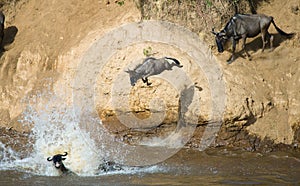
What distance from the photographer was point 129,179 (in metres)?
6.72

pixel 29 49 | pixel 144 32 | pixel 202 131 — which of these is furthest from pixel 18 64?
pixel 202 131

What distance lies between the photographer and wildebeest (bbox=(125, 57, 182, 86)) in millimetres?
8773

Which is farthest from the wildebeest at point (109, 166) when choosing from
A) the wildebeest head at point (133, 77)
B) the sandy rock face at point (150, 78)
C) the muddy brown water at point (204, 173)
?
the wildebeest head at point (133, 77)

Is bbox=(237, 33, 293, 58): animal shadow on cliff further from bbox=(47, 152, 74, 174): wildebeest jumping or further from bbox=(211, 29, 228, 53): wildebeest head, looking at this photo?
bbox=(47, 152, 74, 174): wildebeest jumping

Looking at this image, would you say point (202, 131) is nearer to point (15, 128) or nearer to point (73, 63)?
point (73, 63)

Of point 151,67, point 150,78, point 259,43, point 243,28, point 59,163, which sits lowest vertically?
point 59,163

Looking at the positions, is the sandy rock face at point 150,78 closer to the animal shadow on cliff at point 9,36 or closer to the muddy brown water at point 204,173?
the animal shadow on cliff at point 9,36

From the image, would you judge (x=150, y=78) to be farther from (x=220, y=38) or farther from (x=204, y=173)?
(x=204, y=173)

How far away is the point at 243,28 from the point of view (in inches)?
354

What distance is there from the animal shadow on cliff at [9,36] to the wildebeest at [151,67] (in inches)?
148

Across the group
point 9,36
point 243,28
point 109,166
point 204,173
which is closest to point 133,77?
point 109,166

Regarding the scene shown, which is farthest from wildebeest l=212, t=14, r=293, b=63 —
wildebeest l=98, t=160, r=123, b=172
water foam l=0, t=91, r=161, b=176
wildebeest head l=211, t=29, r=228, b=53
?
wildebeest l=98, t=160, r=123, b=172

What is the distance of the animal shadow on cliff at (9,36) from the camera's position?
11.1 m

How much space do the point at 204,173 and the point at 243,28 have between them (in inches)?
127
